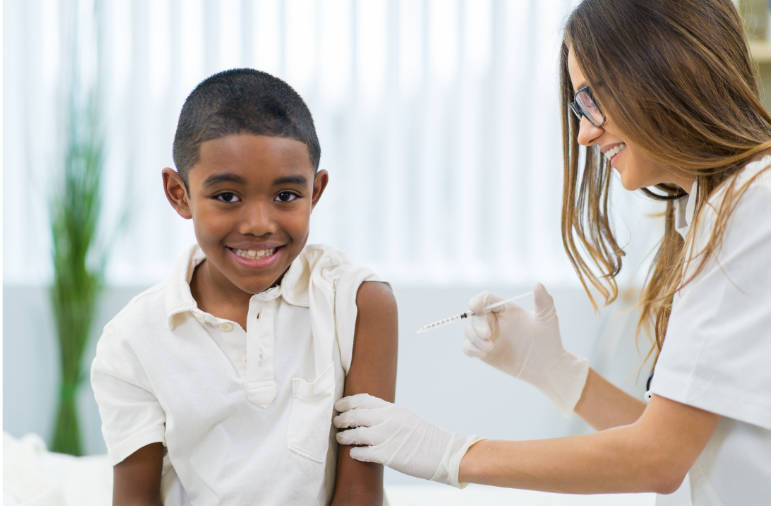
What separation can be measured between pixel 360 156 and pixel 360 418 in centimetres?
183

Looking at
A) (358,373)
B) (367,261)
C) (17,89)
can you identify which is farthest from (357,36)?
(358,373)

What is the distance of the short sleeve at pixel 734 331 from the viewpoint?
936mm

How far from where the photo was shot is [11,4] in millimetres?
2764

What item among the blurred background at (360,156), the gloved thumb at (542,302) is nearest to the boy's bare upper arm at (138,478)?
the gloved thumb at (542,302)

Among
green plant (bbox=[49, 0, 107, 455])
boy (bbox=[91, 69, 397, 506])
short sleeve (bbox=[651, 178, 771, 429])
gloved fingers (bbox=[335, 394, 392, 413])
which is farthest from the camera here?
green plant (bbox=[49, 0, 107, 455])

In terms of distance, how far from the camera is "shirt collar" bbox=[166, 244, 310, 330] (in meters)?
1.13

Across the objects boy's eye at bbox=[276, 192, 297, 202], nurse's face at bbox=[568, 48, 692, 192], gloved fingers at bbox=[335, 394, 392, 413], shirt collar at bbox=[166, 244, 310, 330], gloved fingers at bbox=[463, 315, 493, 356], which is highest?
nurse's face at bbox=[568, 48, 692, 192]

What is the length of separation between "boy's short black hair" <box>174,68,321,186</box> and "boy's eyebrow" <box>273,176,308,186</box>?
0.06 meters

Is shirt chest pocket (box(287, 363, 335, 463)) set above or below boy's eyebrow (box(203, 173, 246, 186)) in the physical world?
below

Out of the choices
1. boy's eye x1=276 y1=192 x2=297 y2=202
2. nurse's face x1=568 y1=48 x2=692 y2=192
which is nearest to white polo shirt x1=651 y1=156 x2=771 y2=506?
nurse's face x1=568 y1=48 x2=692 y2=192

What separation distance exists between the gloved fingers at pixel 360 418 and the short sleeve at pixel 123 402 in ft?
1.12

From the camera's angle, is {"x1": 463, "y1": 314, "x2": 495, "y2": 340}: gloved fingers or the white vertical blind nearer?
{"x1": 463, "y1": 314, "x2": 495, "y2": 340}: gloved fingers

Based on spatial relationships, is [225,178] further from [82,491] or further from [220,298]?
[82,491]

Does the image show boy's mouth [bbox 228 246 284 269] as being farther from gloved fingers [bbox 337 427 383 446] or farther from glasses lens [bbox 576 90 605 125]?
glasses lens [bbox 576 90 605 125]
